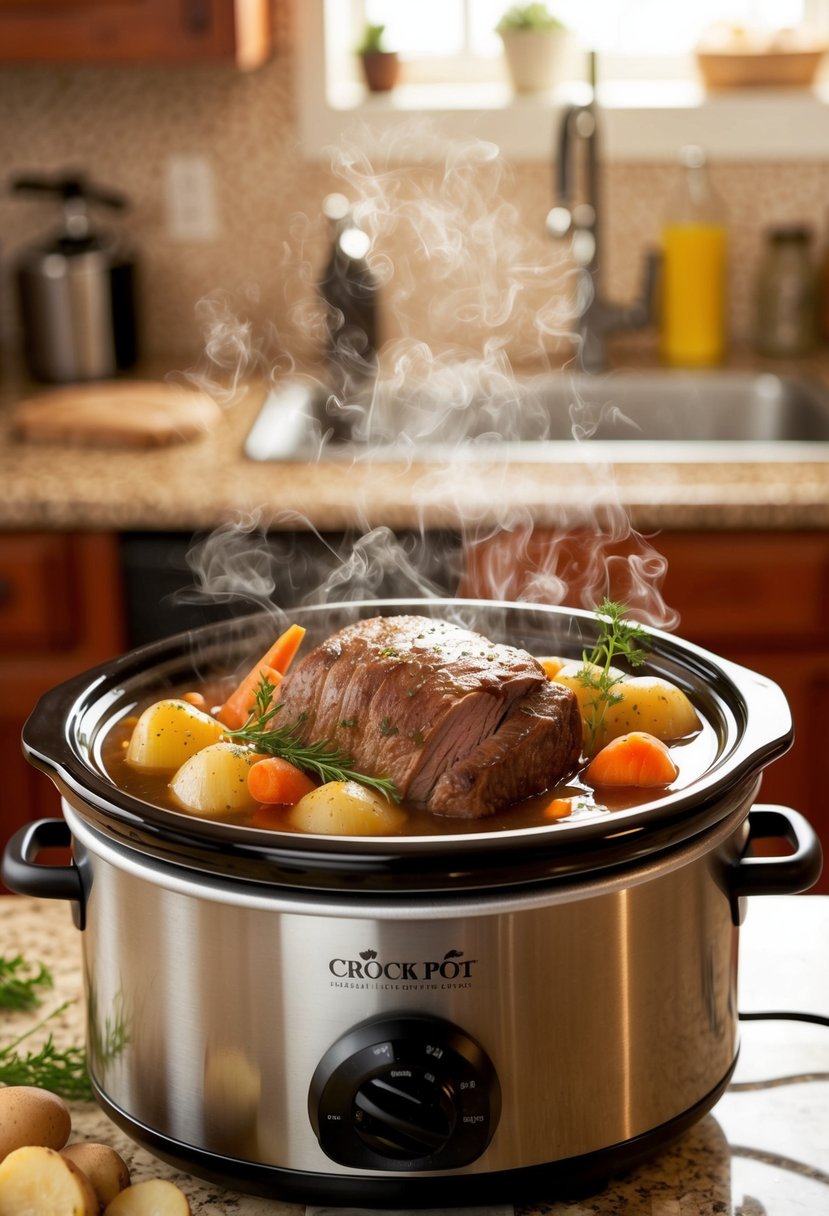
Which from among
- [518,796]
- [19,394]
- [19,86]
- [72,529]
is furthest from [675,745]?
[19,86]

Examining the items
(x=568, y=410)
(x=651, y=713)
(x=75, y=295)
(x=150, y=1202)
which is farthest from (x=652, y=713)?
(x=75, y=295)

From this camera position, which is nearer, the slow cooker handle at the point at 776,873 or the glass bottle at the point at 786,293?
the slow cooker handle at the point at 776,873

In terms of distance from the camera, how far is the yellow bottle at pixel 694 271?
3.02m

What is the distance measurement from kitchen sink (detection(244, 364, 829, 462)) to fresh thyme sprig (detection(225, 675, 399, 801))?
1.83 meters

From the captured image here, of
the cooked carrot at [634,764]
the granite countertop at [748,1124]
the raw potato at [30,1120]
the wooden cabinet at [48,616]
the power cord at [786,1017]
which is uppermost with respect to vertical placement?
the cooked carrot at [634,764]

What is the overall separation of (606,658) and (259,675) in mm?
266

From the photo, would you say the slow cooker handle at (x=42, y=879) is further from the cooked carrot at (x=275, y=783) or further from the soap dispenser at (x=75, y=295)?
the soap dispenser at (x=75, y=295)

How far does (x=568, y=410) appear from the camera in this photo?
301cm

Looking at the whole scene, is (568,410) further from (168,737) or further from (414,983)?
(414,983)

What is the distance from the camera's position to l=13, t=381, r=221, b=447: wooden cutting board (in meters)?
2.54

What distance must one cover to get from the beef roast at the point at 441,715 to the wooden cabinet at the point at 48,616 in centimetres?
136

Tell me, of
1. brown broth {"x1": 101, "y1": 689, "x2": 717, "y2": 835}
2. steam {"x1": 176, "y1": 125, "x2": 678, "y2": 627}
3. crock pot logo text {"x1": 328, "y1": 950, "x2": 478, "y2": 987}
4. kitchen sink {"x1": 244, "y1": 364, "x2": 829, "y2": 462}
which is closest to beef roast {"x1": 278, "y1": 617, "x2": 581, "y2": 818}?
brown broth {"x1": 101, "y1": 689, "x2": 717, "y2": 835}

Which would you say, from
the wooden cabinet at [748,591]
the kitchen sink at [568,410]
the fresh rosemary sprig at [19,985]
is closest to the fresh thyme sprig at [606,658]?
the fresh rosemary sprig at [19,985]

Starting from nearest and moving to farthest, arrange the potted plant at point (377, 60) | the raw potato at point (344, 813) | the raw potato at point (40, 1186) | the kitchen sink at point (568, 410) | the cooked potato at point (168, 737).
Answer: the raw potato at point (40, 1186), the raw potato at point (344, 813), the cooked potato at point (168, 737), the kitchen sink at point (568, 410), the potted plant at point (377, 60)
